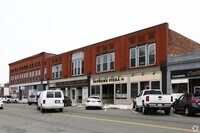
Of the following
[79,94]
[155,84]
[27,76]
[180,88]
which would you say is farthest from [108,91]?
[27,76]

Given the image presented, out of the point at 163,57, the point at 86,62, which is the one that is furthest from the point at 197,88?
the point at 86,62

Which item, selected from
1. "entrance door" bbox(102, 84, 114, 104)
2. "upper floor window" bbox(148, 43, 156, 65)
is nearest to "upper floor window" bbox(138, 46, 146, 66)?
"upper floor window" bbox(148, 43, 156, 65)

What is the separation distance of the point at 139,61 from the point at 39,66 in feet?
109

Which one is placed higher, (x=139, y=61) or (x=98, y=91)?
(x=139, y=61)

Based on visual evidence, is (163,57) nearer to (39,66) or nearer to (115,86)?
(115,86)

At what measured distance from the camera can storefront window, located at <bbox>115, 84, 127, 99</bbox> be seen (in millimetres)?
41650

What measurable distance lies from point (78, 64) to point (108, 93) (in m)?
9.04

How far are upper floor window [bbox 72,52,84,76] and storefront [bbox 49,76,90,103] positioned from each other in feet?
3.31

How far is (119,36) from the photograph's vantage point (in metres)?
43.2

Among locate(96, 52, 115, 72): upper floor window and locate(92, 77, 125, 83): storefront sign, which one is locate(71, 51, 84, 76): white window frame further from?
locate(96, 52, 115, 72): upper floor window

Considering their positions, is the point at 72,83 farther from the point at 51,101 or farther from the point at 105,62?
the point at 51,101

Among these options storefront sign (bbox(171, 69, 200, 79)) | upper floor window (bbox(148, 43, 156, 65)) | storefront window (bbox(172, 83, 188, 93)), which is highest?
upper floor window (bbox(148, 43, 156, 65))

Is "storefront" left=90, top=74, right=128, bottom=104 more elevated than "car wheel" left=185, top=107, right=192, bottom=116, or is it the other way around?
"storefront" left=90, top=74, right=128, bottom=104

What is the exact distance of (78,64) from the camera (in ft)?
174
